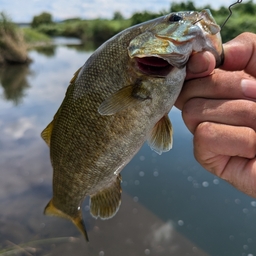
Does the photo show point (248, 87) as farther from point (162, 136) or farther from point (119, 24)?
point (119, 24)

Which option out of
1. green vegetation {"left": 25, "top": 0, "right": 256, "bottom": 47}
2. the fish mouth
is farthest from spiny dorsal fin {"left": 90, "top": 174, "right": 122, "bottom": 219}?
green vegetation {"left": 25, "top": 0, "right": 256, "bottom": 47}

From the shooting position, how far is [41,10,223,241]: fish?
5.83ft

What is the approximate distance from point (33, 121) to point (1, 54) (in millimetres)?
13856

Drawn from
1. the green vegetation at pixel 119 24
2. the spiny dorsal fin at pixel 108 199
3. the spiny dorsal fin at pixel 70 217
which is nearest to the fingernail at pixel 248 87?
the spiny dorsal fin at pixel 108 199

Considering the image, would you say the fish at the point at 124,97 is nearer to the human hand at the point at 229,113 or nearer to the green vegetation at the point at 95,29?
the human hand at the point at 229,113

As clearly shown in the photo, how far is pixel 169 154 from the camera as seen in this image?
8406mm

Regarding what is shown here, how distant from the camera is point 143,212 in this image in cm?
627

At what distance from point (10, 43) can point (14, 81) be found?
4496 millimetres

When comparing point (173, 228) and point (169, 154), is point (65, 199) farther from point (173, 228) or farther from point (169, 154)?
point (169, 154)

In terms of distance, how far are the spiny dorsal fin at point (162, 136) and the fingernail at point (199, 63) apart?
402 mm

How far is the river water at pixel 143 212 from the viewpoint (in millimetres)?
5375

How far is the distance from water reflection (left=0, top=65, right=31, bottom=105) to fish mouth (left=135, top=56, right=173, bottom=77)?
12.7m

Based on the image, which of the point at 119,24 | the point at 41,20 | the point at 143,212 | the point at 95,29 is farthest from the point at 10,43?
the point at 41,20

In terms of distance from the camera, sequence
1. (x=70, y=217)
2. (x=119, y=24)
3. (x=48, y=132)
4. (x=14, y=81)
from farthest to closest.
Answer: (x=119, y=24) → (x=14, y=81) → (x=70, y=217) → (x=48, y=132)
